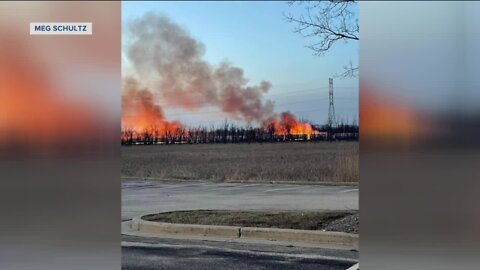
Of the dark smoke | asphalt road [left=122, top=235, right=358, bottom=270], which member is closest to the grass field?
the dark smoke

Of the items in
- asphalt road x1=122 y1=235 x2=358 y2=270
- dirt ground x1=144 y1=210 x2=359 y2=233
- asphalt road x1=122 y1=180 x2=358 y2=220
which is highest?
asphalt road x1=122 y1=180 x2=358 y2=220

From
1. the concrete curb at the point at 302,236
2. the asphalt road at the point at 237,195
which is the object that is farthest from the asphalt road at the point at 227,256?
the asphalt road at the point at 237,195

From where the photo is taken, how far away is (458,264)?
3.07m

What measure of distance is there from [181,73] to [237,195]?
2.78 ft

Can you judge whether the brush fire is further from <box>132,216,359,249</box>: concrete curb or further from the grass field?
<box>132,216,359,249</box>: concrete curb

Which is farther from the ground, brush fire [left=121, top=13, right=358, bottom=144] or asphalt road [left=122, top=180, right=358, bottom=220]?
brush fire [left=121, top=13, right=358, bottom=144]

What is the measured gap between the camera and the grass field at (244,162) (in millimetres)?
3244

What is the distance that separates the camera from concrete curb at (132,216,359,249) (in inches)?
146

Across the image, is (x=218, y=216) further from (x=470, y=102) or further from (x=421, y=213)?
(x=470, y=102)

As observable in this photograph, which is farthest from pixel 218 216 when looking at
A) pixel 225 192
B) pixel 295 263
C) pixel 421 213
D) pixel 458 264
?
pixel 458 264

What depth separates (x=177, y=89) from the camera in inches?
126

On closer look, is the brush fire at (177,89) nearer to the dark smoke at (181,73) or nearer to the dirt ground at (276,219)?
the dark smoke at (181,73)

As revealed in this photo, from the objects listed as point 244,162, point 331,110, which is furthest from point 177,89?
point 331,110

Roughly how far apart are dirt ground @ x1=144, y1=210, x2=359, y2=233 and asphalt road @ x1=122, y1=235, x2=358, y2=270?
212 mm
